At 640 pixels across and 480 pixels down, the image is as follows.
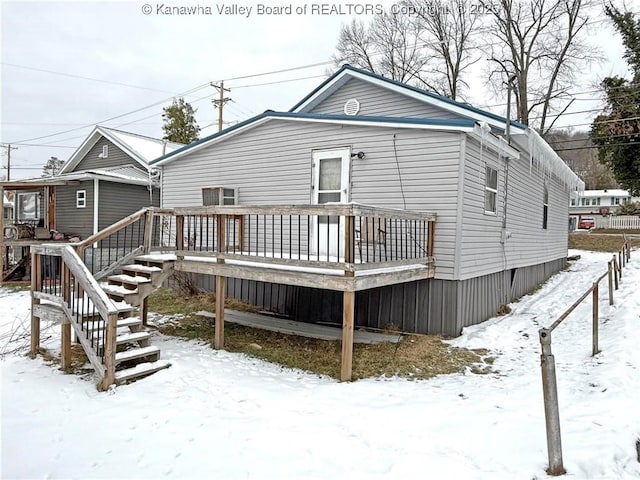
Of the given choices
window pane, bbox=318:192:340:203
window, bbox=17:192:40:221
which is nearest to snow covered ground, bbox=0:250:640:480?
window pane, bbox=318:192:340:203

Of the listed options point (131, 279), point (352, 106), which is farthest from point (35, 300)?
point (352, 106)

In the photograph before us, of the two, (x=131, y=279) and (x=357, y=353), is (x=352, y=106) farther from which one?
(x=131, y=279)

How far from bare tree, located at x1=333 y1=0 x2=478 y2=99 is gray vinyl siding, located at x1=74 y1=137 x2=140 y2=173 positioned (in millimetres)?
13926

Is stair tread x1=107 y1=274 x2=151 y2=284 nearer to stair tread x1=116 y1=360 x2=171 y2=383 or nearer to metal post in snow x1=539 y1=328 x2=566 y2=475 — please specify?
stair tread x1=116 y1=360 x2=171 y2=383

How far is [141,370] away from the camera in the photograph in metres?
5.02

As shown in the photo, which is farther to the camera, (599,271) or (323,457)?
(599,271)

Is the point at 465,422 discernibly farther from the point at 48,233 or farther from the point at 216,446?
the point at 48,233

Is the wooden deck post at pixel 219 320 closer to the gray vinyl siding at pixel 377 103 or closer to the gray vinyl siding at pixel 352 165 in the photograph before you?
the gray vinyl siding at pixel 352 165

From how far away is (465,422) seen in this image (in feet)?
12.4

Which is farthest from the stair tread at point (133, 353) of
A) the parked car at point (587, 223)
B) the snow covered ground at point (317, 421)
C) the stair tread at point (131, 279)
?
the parked car at point (587, 223)

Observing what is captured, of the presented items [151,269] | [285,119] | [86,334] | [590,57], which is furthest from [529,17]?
[86,334]

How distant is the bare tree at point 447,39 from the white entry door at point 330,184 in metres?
17.7

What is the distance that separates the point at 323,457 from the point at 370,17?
25.8 m

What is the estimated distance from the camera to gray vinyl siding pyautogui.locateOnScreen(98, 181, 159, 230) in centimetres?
1571
